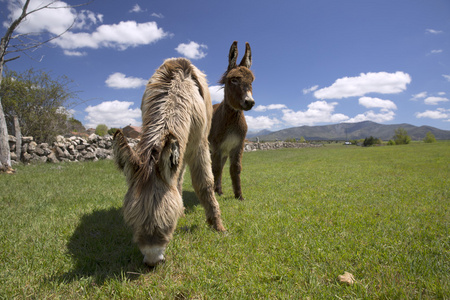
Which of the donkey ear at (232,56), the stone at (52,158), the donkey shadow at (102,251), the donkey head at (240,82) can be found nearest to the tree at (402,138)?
the donkey head at (240,82)

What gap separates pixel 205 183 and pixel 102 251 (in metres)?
1.67

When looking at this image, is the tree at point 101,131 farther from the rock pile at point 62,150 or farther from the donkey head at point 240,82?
the donkey head at point 240,82

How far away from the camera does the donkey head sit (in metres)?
4.47

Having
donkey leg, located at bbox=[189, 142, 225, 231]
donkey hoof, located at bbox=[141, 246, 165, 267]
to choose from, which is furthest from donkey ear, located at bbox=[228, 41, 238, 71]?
donkey hoof, located at bbox=[141, 246, 165, 267]

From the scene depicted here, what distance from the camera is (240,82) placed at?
15.1ft

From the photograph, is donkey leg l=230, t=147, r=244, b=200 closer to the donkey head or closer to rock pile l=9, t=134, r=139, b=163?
the donkey head

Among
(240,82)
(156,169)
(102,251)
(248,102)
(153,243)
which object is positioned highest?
(240,82)

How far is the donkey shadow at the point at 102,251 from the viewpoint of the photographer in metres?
2.36

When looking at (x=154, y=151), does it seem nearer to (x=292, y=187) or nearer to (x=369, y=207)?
(x=369, y=207)

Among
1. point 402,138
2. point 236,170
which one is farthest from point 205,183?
point 402,138

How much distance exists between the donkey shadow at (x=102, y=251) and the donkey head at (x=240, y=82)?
268 cm

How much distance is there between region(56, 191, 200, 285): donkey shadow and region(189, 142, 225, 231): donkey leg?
469 millimetres

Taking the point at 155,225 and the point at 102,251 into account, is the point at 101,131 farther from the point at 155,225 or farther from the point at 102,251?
the point at 155,225

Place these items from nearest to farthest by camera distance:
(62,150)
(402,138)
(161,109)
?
(161,109) < (62,150) < (402,138)
